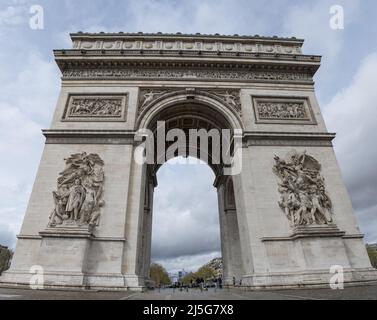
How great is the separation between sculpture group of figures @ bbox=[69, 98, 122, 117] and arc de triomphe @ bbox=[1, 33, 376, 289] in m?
0.08

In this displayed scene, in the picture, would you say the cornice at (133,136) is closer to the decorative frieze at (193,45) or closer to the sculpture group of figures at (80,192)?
the sculpture group of figures at (80,192)

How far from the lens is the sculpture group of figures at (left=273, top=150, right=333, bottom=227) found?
1171 centimetres

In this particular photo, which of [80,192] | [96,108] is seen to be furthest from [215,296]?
[96,108]

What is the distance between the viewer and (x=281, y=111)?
1516 cm

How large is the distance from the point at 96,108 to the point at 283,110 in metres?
11.0

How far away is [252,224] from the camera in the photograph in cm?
1191

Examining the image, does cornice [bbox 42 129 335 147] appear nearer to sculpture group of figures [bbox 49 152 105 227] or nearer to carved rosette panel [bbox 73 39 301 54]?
sculpture group of figures [bbox 49 152 105 227]

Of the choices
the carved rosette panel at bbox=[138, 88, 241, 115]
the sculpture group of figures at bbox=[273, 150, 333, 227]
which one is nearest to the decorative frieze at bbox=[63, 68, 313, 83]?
the carved rosette panel at bbox=[138, 88, 241, 115]

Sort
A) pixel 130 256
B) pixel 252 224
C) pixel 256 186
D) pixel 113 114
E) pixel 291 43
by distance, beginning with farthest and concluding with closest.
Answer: pixel 291 43 < pixel 113 114 < pixel 256 186 < pixel 252 224 < pixel 130 256

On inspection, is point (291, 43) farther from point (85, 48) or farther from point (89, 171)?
point (89, 171)

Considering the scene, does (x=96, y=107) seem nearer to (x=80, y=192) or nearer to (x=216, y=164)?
(x=80, y=192)

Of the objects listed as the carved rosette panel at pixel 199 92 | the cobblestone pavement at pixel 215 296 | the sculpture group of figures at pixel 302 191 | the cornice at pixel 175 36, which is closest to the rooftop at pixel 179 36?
the cornice at pixel 175 36
